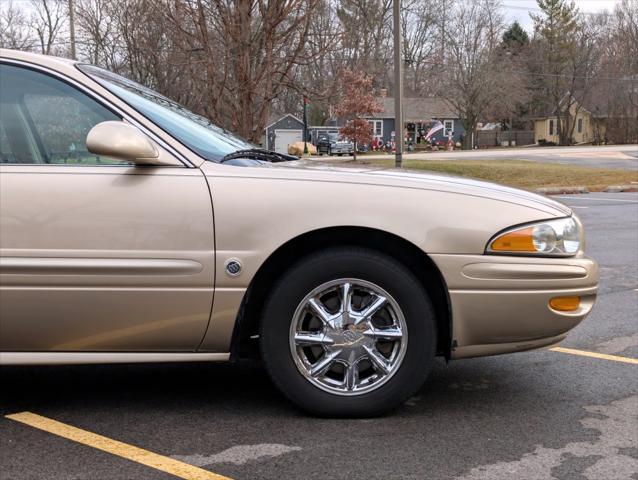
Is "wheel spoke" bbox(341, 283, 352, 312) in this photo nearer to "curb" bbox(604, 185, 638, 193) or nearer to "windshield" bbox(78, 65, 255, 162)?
"windshield" bbox(78, 65, 255, 162)

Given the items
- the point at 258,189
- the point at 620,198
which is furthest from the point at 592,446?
the point at 620,198

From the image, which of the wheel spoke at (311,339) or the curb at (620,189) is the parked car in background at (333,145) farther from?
the wheel spoke at (311,339)

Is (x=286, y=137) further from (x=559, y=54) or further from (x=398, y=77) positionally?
(x=398, y=77)

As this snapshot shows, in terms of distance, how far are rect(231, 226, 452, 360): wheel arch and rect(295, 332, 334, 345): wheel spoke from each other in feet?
0.88

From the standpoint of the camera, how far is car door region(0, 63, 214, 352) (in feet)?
10.9

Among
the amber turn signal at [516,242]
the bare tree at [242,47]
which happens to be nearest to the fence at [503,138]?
the bare tree at [242,47]

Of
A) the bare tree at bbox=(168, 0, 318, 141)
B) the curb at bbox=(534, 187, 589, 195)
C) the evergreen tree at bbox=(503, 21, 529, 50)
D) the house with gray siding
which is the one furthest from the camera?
the evergreen tree at bbox=(503, 21, 529, 50)

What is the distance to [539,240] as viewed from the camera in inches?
137

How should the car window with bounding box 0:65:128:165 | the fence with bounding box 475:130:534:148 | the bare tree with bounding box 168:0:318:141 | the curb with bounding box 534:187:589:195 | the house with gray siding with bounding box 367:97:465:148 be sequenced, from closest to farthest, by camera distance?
the car window with bounding box 0:65:128:165 → the bare tree with bounding box 168:0:318:141 → the curb with bounding box 534:187:589:195 → the house with gray siding with bounding box 367:97:465:148 → the fence with bounding box 475:130:534:148

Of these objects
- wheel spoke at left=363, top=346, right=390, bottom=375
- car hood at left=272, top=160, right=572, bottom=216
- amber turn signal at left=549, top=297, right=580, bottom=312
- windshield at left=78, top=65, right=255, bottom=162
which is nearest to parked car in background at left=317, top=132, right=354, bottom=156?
windshield at left=78, top=65, right=255, bottom=162

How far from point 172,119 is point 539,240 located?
1.84 meters

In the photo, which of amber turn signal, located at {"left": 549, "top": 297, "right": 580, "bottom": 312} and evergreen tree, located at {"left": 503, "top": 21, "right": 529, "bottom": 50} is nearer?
amber turn signal, located at {"left": 549, "top": 297, "right": 580, "bottom": 312}

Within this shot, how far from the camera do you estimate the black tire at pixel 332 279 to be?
3.43m

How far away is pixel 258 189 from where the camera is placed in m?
3.42
